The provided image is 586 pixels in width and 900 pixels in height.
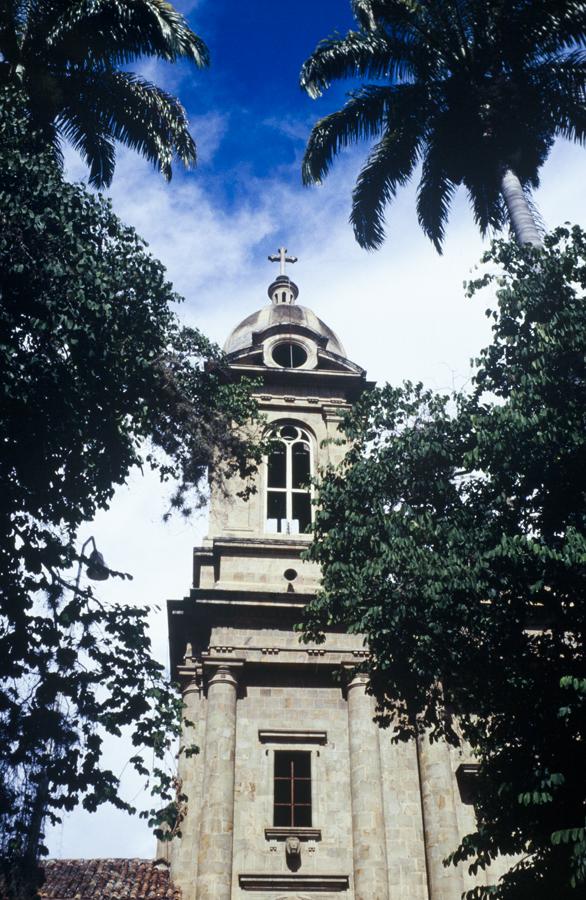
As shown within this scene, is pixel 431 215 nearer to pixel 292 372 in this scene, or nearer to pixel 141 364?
pixel 292 372

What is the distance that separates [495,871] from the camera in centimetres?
1664

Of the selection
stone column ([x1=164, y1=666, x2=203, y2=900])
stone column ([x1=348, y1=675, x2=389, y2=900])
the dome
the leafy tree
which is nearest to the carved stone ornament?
stone column ([x1=348, y1=675, x2=389, y2=900])

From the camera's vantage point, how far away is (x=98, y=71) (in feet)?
56.4

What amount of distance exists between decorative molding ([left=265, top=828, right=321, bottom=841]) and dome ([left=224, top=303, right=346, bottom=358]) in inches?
528

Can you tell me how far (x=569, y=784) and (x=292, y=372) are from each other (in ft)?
49.2

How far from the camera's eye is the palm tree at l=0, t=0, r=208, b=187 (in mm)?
15766

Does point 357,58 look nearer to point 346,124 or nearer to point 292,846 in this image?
point 346,124

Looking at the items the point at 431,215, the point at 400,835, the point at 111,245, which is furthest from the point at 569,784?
the point at 431,215

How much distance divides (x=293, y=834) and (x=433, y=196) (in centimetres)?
1384

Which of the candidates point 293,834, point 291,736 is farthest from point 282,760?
point 293,834

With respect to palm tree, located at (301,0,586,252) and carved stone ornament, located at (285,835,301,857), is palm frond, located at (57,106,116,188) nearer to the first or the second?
palm tree, located at (301,0,586,252)

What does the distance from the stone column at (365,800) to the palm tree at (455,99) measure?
1027cm

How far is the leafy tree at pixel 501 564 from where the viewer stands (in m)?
10.5

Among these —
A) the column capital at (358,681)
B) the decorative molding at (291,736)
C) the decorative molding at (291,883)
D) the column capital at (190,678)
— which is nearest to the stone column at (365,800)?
the column capital at (358,681)
